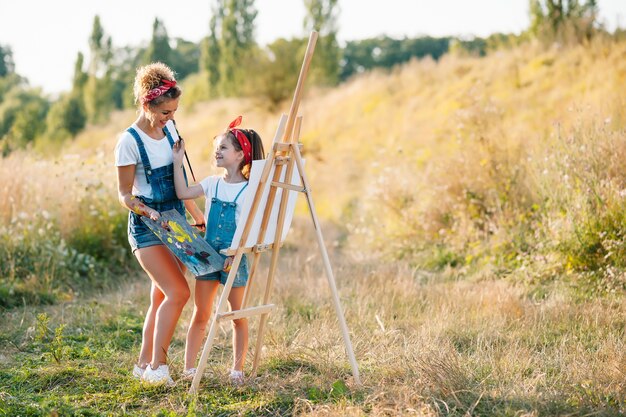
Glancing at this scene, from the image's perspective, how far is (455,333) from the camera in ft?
17.6

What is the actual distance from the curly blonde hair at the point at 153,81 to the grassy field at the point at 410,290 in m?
1.71

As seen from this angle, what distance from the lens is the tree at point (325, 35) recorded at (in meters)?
28.5

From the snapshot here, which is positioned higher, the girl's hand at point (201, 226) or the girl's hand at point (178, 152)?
the girl's hand at point (178, 152)

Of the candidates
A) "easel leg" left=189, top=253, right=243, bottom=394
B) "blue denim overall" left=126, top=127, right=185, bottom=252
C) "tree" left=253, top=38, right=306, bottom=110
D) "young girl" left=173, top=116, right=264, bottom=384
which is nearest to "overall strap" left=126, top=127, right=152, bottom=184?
"blue denim overall" left=126, top=127, right=185, bottom=252

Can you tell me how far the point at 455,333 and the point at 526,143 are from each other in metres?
4.98

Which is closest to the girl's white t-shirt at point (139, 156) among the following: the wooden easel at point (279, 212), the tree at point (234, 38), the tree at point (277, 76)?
the wooden easel at point (279, 212)

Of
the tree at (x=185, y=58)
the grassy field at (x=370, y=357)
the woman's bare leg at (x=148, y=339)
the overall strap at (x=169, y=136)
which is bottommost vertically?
the grassy field at (x=370, y=357)

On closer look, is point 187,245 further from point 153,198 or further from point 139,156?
point 139,156

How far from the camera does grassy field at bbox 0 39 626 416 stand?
411 cm

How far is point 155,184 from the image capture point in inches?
171

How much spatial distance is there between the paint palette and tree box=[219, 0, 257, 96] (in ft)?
91.5

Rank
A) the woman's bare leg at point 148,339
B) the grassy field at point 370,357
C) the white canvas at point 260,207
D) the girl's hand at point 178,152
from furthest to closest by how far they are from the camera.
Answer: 1. the woman's bare leg at point 148,339
2. the girl's hand at point 178,152
3. the white canvas at point 260,207
4. the grassy field at point 370,357

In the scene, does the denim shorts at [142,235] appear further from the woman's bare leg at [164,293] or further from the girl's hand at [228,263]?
Answer: the girl's hand at [228,263]

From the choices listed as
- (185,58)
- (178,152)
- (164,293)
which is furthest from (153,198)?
(185,58)
